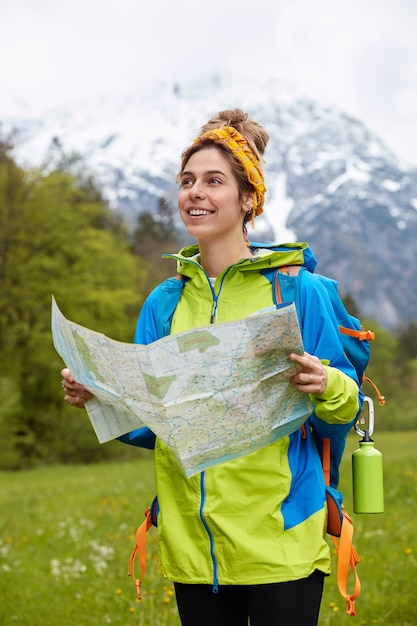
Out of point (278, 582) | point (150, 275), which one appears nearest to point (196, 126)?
point (278, 582)

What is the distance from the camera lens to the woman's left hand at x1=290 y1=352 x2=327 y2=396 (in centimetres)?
263

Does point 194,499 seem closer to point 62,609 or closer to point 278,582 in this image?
point 278,582

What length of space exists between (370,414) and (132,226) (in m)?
58.1

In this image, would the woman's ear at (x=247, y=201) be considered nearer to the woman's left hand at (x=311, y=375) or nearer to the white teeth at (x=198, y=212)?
the white teeth at (x=198, y=212)

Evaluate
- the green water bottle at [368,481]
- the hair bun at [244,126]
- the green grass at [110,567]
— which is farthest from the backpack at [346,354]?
the green grass at [110,567]

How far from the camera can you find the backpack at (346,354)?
9.77ft

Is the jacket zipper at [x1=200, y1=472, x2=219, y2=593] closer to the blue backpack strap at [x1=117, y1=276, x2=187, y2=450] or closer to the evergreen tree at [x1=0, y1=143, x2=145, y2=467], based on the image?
the blue backpack strap at [x1=117, y1=276, x2=187, y2=450]

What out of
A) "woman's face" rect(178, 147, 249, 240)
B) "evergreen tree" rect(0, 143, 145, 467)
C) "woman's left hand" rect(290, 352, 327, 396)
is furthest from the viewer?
"evergreen tree" rect(0, 143, 145, 467)

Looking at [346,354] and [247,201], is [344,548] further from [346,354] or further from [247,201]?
[247,201]

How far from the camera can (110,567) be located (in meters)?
7.16

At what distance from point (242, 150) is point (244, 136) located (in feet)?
0.35

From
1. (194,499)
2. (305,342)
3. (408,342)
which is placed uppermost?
(305,342)

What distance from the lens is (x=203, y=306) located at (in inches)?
122

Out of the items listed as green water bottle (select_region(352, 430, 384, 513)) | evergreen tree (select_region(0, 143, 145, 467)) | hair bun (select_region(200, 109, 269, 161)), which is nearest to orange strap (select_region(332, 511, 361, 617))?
green water bottle (select_region(352, 430, 384, 513))
